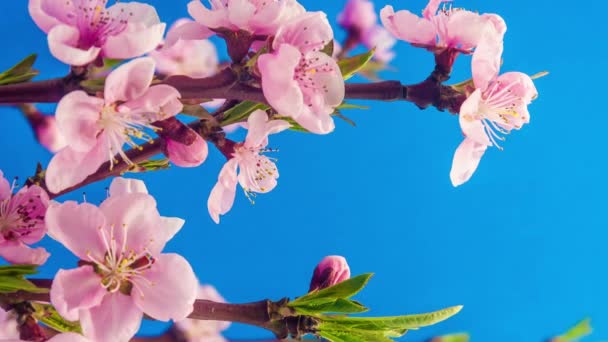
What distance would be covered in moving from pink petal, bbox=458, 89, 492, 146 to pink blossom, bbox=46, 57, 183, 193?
0.24 metres

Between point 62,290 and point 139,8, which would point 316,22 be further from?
point 62,290

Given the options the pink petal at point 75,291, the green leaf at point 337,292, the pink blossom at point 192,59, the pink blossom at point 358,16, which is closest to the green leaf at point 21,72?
the pink petal at point 75,291

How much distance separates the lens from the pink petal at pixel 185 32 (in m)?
0.61

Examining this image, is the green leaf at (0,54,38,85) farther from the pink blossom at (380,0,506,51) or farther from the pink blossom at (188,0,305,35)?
the pink blossom at (380,0,506,51)

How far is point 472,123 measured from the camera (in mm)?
620

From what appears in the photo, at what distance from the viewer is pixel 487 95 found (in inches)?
24.9

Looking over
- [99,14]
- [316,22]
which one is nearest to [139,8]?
[99,14]

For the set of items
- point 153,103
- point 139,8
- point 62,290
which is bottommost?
point 62,290

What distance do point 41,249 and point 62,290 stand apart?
12 centimetres

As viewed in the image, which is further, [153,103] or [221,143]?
[221,143]

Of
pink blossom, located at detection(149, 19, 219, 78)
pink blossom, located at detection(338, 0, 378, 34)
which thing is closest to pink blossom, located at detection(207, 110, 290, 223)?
pink blossom, located at detection(149, 19, 219, 78)

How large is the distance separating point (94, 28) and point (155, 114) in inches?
3.3

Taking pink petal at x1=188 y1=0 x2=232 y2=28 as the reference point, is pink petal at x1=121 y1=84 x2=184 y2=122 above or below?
below

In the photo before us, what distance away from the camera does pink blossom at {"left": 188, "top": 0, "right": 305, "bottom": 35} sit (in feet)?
1.84
